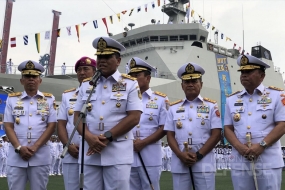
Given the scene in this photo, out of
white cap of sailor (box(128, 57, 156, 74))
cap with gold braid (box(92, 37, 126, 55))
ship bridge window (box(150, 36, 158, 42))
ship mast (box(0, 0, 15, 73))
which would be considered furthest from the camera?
ship bridge window (box(150, 36, 158, 42))

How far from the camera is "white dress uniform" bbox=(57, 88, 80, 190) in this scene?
411 centimetres

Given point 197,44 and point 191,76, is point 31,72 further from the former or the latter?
point 197,44

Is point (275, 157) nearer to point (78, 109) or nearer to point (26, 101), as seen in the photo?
point (78, 109)

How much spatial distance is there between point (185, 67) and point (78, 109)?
1.35 meters

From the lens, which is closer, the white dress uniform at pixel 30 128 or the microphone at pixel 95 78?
the microphone at pixel 95 78

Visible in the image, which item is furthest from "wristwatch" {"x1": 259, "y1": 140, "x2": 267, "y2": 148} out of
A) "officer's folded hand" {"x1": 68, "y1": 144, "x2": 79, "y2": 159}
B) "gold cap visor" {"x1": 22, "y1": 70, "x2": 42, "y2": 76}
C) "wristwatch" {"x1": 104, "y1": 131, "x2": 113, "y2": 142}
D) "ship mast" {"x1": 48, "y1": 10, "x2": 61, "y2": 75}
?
"ship mast" {"x1": 48, "y1": 10, "x2": 61, "y2": 75}

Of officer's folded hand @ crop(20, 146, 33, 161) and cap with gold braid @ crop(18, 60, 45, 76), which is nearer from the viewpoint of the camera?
officer's folded hand @ crop(20, 146, 33, 161)

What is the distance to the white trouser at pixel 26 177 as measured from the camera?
12.6 ft

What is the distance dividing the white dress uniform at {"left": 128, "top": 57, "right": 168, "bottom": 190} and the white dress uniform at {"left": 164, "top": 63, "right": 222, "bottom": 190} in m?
0.39

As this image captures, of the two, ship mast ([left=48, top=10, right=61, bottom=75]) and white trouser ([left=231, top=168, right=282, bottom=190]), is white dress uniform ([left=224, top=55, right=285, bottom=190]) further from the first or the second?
ship mast ([left=48, top=10, right=61, bottom=75])

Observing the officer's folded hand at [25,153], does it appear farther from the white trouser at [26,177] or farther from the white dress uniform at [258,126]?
the white dress uniform at [258,126]

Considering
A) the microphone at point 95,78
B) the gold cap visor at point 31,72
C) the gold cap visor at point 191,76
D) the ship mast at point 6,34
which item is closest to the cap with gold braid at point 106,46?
the microphone at point 95,78

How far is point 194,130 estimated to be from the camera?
4.02 meters

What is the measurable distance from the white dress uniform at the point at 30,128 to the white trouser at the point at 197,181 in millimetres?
1318
